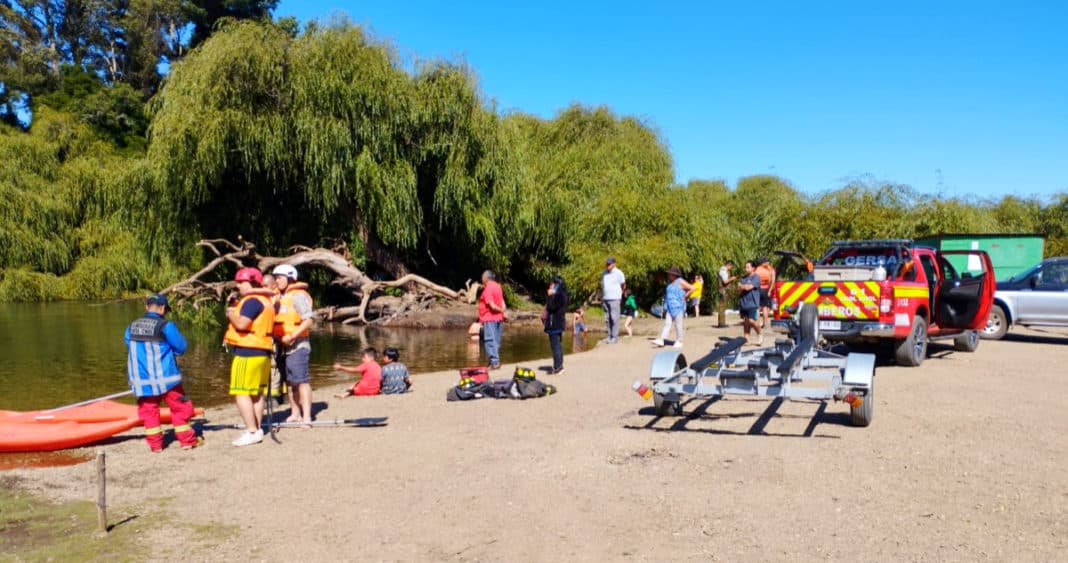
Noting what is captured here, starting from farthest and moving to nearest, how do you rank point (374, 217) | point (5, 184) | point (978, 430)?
point (5, 184), point (374, 217), point (978, 430)

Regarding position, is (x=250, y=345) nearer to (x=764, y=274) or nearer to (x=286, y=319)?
(x=286, y=319)

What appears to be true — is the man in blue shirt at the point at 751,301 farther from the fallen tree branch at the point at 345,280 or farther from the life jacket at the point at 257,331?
the fallen tree branch at the point at 345,280

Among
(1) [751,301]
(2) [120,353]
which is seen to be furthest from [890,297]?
(2) [120,353]

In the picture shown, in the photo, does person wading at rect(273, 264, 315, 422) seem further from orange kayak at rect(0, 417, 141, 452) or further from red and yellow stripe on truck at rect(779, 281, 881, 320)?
red and yellow stripe on truck at rect(779, 281, 881, 320)

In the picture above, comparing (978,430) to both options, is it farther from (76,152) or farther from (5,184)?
(76,152)

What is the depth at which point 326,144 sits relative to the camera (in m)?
22.6

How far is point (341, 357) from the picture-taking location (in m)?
18.5

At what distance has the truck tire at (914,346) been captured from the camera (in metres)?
12.7

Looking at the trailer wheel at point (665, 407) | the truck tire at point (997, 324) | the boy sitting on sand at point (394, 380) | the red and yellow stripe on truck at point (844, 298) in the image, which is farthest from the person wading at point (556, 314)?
the truck tire at point (997, 324)

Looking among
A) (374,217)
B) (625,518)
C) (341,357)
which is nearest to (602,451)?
(625,518)

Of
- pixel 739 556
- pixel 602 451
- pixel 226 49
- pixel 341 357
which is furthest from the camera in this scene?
pixel 226 49

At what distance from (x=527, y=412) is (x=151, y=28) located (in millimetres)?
59176

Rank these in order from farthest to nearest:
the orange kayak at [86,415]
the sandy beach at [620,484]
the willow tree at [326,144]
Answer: the willow tree at [326,144] → the orange kayak at [86,415] → the sandy beach at [620,484]

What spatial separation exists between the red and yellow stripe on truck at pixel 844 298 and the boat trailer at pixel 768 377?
8.92 ft
